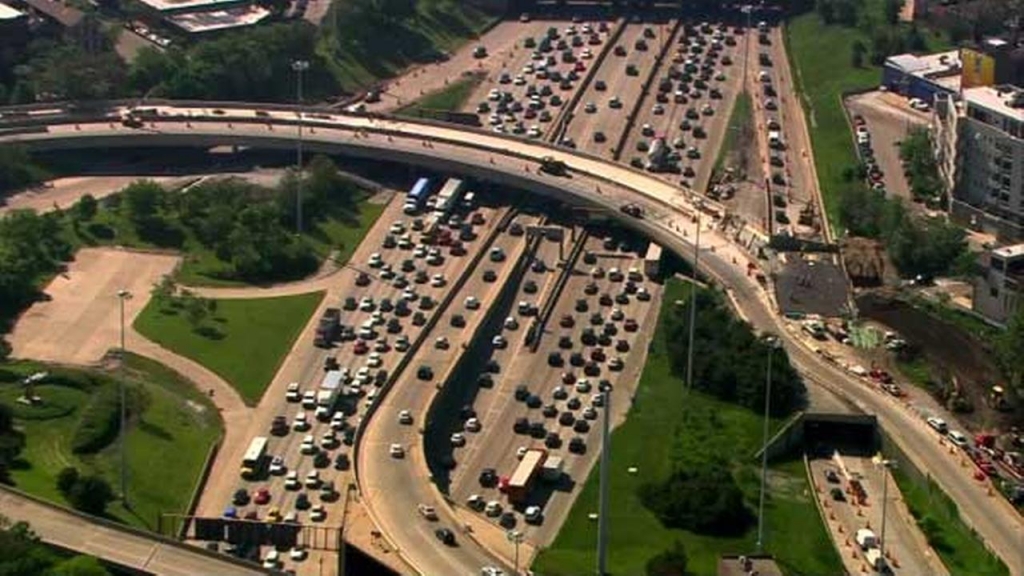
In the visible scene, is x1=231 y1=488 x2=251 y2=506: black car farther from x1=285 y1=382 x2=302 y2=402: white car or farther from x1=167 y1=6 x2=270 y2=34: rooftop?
x1=167 y1=6 x2=270 y2=34: rooftop

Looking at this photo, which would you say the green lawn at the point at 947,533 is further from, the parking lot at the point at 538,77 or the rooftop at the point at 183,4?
the rooftop at the point at 183,4

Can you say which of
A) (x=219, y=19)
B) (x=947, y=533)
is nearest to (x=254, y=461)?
(x=947, y=533)

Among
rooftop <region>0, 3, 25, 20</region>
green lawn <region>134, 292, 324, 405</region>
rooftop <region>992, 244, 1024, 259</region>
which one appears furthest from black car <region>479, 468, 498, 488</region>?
rooftop <region>0, 3, 25, 20</region>

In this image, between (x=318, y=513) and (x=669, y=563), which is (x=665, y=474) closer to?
(x=669, y=563)

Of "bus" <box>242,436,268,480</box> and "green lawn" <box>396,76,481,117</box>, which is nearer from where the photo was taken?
"bus" <box>242,436,268,480</box>

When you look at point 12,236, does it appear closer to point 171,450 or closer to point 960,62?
point 171,450
